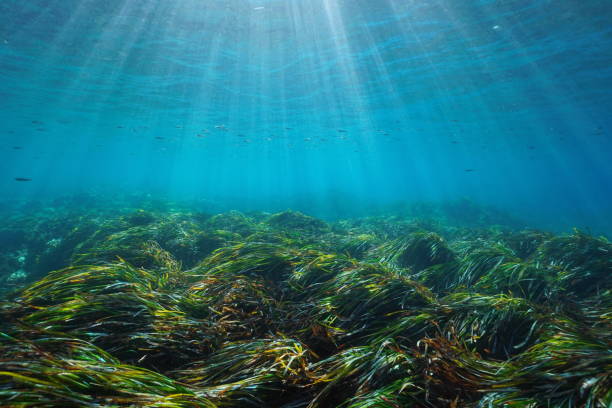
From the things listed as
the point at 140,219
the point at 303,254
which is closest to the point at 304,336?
the point at 303,254

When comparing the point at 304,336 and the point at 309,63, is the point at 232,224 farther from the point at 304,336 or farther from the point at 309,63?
the point at 309,63

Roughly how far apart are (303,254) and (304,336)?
2152mm

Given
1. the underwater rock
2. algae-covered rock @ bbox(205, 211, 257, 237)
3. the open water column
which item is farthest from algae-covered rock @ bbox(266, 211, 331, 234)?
the underwater rock

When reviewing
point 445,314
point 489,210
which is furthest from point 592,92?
point 445,314

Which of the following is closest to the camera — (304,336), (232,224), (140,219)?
(304,336)

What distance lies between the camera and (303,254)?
15.7 ft

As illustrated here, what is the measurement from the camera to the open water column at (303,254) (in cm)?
188

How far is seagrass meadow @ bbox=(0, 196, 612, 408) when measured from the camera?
1.69 m

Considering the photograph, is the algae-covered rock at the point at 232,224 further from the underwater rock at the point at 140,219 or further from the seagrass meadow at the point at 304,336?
the seagrass meadow at the point at 304,336

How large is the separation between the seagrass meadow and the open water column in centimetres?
2

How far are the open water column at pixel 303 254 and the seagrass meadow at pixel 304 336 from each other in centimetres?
2

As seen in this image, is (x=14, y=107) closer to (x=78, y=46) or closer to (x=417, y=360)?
(x=78, y=46)

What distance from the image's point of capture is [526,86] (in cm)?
2009

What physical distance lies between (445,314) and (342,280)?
1.28 metres
